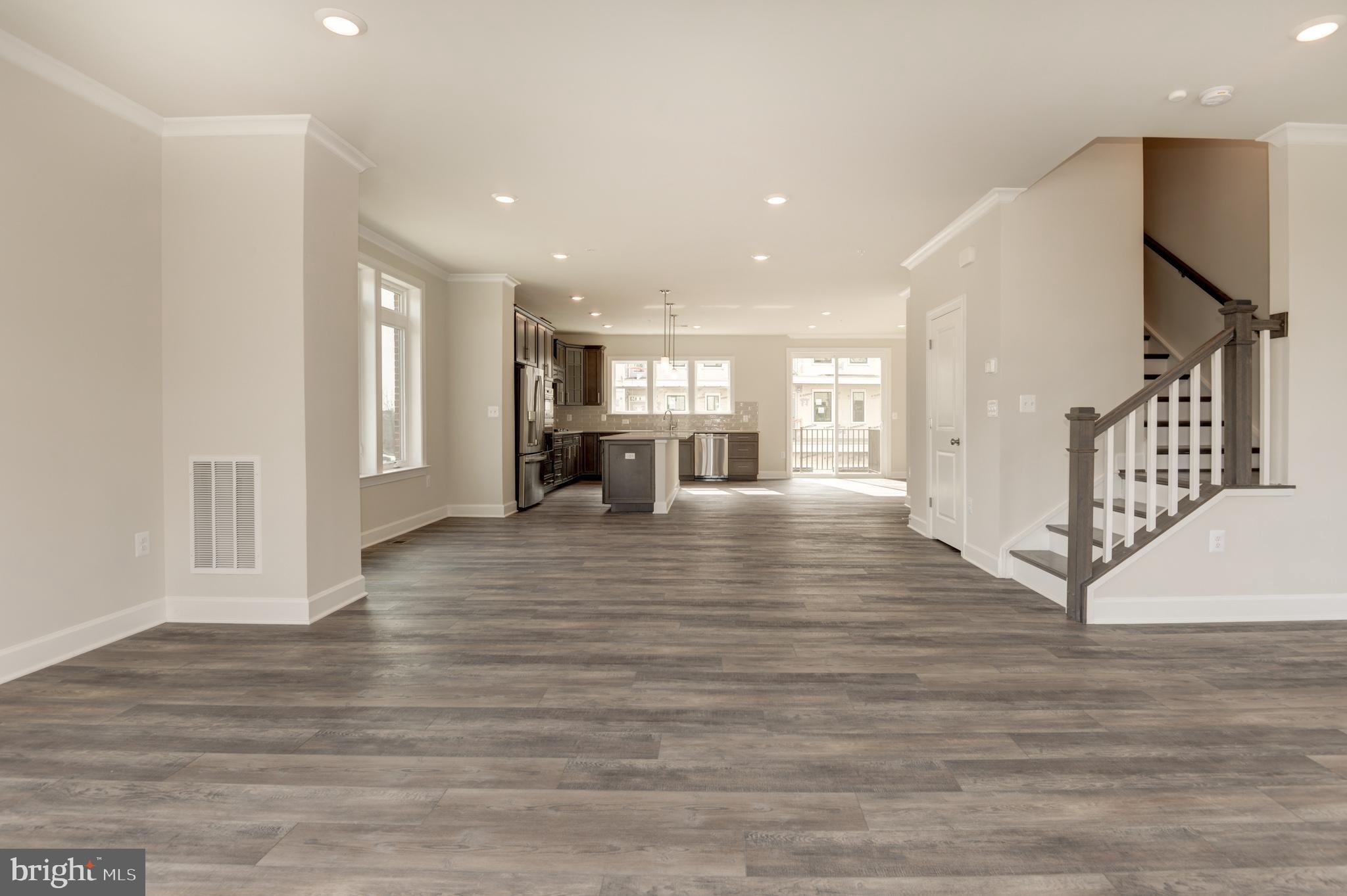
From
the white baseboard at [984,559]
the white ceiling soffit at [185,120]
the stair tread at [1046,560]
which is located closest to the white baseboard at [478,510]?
the white ceiling soffit at [185,120]

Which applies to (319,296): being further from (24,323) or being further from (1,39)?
(1,39)

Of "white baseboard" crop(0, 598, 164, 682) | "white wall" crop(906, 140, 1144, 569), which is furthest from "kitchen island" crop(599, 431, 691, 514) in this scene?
"white baseboard" crop(0, 598, 164, 682)

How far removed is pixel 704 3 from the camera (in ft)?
8.61

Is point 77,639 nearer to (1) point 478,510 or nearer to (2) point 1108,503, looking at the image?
(1) point 478,510

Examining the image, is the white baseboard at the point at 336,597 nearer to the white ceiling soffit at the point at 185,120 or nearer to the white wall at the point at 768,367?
the white ceiling soffit at the point at 185,120

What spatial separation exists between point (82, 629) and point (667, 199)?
4211 millimetres

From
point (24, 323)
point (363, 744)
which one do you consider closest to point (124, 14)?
point (24, 323)

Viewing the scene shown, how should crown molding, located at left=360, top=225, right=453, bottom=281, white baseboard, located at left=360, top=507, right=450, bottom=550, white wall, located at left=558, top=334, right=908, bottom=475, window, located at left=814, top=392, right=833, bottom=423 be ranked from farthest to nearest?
window, located at left=814, top=392, right=833, bottom=423 < white wall, located at left=558, top=334, right=908, bottom=475 < white baseboard, located at left=360, top=507, right=450, bottom=550 < crown molding, located at left=360, top=225, right=453, bottom=281

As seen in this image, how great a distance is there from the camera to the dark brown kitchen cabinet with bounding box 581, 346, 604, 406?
484 inches

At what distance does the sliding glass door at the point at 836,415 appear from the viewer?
12953 mm

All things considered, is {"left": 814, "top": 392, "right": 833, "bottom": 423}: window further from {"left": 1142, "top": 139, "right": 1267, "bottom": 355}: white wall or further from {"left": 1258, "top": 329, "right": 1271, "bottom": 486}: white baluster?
{"left": 1258, "top": 329, "right": 1271, "bottom": 486}: white baluster

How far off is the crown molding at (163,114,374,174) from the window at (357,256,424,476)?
2.01 meters

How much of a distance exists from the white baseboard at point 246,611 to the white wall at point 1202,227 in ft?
20.5

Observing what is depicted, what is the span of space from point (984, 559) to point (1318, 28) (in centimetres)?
341
